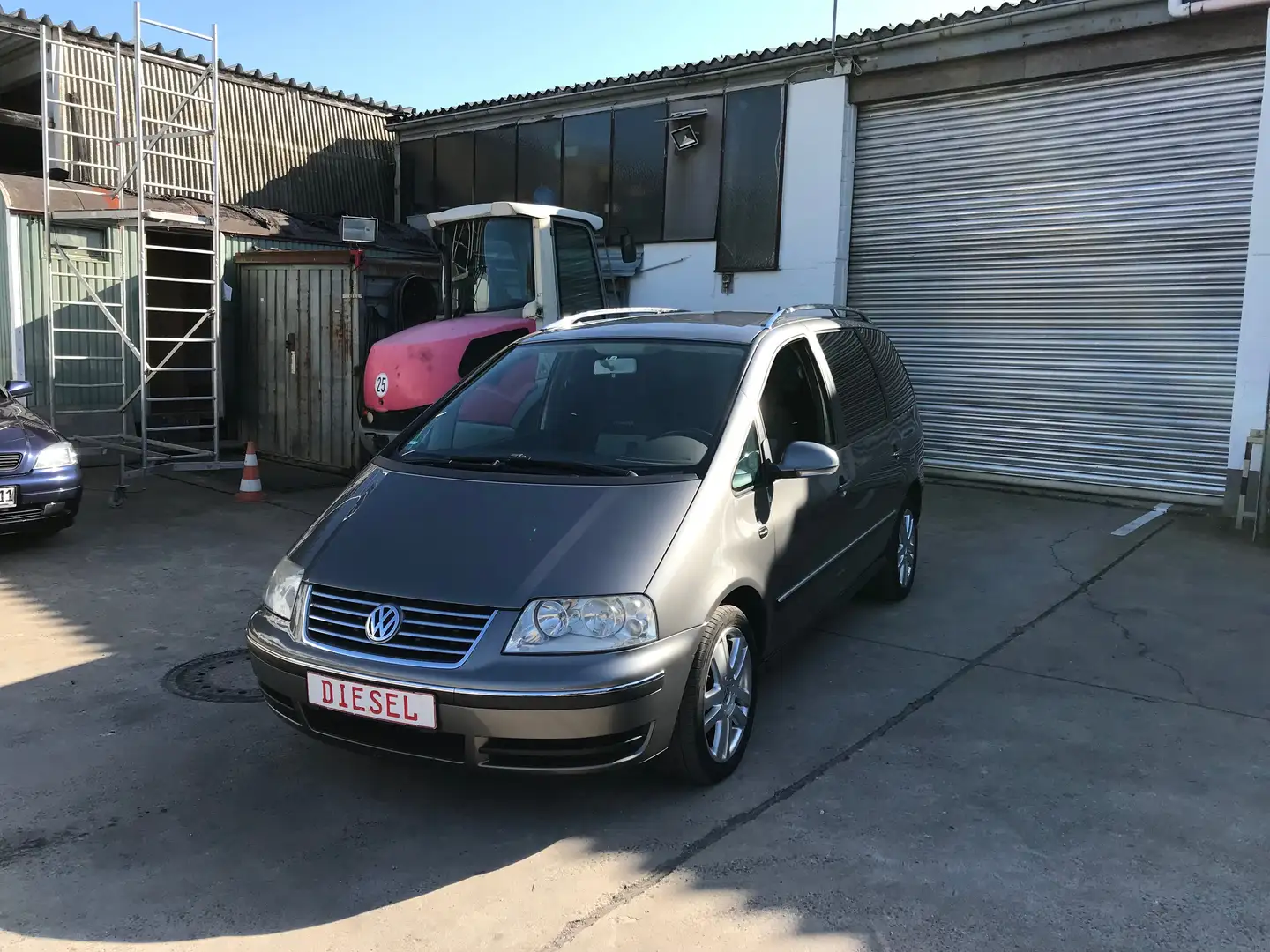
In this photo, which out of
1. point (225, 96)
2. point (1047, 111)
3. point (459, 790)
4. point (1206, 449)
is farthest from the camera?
point (225, 96)

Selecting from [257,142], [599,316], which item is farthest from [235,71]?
[599,316]

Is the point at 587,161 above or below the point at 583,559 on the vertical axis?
above

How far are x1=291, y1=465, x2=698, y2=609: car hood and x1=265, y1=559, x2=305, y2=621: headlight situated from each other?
48 mm

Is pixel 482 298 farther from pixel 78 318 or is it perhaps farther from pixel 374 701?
pixel 374 701

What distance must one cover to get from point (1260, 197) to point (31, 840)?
9691mm

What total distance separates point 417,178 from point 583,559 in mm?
13522

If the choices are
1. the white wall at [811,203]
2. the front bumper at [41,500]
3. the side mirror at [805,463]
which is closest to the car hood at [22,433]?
the front bumper at [41,500]

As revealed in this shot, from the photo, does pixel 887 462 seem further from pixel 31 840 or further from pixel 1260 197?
pixel 1260 197

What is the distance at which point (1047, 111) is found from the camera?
987cm

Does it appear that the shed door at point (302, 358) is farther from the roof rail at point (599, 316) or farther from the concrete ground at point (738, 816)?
the roof rail at point (599, 316)

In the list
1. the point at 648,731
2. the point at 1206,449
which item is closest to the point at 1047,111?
the point at 1206,449

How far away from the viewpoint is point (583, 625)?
3254 millimetres

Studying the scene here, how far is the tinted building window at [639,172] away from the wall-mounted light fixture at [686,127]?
0.60 ft

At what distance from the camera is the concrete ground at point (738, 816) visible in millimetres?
2912
